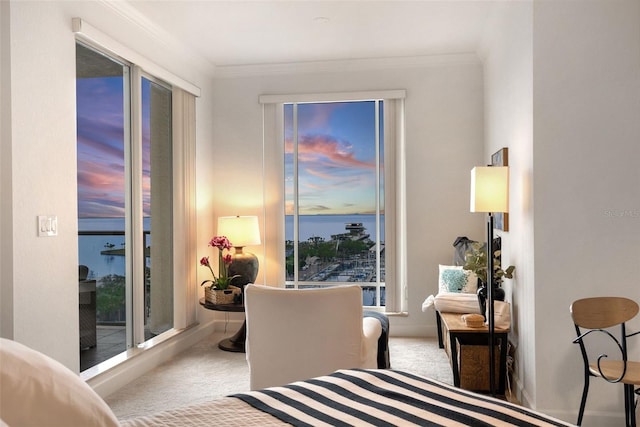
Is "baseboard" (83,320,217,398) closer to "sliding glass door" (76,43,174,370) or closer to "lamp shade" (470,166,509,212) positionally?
"sliding glass door" (76,43,174,370)

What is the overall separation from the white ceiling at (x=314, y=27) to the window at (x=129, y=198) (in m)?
0.56

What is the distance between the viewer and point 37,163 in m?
2.91

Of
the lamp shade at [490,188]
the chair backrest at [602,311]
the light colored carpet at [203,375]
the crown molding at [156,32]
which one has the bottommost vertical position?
the light colored carpet at [203,375]

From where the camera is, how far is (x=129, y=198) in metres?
4.00

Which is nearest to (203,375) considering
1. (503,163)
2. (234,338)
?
(234,338)

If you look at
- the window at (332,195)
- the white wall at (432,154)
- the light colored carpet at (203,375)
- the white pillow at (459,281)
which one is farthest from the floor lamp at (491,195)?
the window at (332,195)

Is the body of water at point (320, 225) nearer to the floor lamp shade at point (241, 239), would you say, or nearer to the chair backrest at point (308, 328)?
the floor lamp shade at point (241, 239)

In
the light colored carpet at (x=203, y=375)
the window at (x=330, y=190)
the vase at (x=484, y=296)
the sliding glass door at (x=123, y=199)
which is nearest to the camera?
the light colored carpet at (x=203, y=375)

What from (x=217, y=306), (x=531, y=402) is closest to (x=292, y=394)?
(x=531, y=402)

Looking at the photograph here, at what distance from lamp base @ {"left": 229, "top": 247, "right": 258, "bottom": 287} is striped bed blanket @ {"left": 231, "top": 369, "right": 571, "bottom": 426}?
329 centimetres

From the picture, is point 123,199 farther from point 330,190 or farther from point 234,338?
point 330,190

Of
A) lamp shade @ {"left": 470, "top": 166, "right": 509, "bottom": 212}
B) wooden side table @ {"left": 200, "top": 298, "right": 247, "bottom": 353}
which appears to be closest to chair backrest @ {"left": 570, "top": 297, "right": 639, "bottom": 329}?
lamp shade @ {"left": 470, "top": 166, "right": 509, "bottom": 212}

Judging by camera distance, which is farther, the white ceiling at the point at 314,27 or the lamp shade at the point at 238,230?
the lamp shade at the point at 238,230

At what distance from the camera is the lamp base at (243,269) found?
16.4ft
